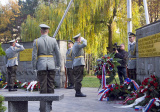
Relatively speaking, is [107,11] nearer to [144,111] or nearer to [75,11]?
[75,11]

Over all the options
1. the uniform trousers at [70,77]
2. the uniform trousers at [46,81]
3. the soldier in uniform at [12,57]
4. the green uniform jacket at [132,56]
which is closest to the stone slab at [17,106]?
the uniform trousers at [46,81]

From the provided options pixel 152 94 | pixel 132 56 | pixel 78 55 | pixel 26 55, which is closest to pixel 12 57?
pixel 26 55

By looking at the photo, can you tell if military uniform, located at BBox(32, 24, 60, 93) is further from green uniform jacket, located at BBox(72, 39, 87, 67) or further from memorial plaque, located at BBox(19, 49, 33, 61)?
memorial plaque, located at BBox(19, 49, 33, 61)

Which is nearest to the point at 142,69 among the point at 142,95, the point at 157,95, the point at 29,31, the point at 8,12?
the point at 142,95

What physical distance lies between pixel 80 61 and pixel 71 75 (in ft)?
13.5

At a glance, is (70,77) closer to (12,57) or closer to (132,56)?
(12,57)

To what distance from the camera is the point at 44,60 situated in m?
7.52


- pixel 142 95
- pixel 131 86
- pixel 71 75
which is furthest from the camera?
pixel 71 75

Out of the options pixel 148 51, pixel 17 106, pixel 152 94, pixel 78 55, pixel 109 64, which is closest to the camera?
pixel 17 106

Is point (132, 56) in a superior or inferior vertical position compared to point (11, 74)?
superior

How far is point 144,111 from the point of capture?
21.5 feet

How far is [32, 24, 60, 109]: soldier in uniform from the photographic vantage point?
7441mm

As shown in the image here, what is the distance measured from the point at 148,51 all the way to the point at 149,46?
7.7 inches

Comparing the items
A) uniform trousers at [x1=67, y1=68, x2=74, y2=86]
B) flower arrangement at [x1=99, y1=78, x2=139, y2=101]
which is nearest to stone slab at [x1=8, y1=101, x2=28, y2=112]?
flower arrangement at [x1=99, y1=78, x2=139, y2=101]
